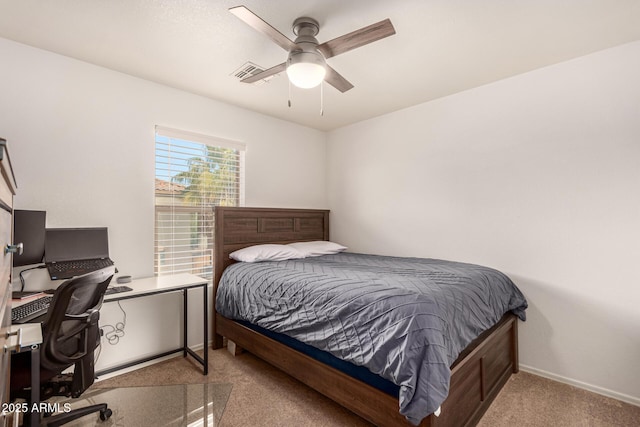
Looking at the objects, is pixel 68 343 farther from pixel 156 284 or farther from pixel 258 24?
pixel 258 24

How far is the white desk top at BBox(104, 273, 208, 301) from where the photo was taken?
6.88ft

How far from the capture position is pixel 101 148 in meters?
2.48

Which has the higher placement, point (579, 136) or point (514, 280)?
point (579, 136)

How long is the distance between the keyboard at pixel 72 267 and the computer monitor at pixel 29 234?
0.10 metres

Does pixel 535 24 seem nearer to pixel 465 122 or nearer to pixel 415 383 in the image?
pixel 465 122

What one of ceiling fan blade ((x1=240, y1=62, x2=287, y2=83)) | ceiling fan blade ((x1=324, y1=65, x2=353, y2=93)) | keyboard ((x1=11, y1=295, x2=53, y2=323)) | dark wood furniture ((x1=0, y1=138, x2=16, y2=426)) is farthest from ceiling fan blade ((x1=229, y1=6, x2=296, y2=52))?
keyboard ((x1=11, y1=295, x2=53, y2=323))

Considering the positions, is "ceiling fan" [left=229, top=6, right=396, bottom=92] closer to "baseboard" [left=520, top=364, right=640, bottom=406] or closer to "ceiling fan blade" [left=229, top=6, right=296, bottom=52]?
"ceiling fan blade" [left=229, top=6, right=296, bottom=52]

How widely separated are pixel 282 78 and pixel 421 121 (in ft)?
5.10

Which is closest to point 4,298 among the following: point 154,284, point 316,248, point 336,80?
point 154,284

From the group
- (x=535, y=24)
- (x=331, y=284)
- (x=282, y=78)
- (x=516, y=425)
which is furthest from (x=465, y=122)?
(x=516, y=425)

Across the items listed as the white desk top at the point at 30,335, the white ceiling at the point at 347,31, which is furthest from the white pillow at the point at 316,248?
the white desk top at the point at 30,335

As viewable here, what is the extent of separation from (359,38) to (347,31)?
419 millimetres

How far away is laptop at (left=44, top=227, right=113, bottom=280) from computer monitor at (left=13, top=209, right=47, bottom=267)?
7 centimetres

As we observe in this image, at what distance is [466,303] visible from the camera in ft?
6.04
